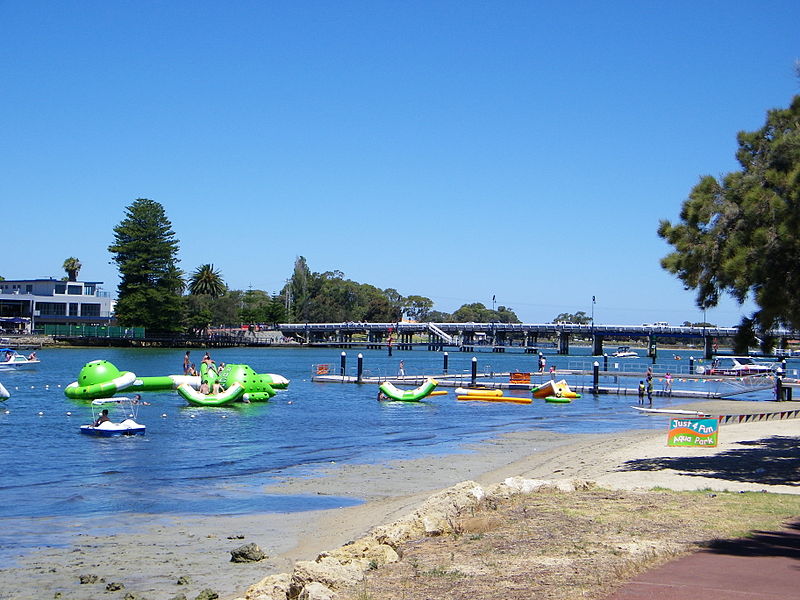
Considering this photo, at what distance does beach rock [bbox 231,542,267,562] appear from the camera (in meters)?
14.6

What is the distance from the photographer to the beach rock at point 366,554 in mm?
10797

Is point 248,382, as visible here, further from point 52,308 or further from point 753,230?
point 52,308

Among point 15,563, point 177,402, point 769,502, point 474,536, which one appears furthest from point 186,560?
point 177,402

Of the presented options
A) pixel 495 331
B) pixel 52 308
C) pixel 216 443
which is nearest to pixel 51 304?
pixel 52 308

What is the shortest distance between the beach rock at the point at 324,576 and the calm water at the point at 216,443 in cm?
852

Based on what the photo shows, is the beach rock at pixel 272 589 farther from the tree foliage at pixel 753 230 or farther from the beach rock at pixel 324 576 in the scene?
the tree foliage at pixel 753 230

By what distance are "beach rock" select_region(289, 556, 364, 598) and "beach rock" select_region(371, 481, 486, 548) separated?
6.20 feet

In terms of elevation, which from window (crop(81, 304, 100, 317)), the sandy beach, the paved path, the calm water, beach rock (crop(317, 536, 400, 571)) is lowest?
the calm water

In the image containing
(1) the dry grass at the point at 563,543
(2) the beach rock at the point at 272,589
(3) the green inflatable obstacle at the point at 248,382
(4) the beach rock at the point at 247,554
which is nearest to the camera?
(1) the dry grass at the point at 563,543

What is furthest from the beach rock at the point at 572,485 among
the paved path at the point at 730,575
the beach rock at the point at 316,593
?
the beach rock at the point at 316,593

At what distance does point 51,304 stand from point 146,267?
21.8 metres

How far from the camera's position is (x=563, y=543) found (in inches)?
455

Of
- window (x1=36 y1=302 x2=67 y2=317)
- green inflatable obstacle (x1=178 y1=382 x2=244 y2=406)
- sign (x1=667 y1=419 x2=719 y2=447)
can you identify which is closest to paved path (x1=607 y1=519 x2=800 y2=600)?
sign (x1=667 y1=419 x2=719 y2=447)

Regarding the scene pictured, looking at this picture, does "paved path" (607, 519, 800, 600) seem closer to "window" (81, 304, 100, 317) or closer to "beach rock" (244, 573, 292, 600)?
"beach rock" (244, 573, 292, 600)
